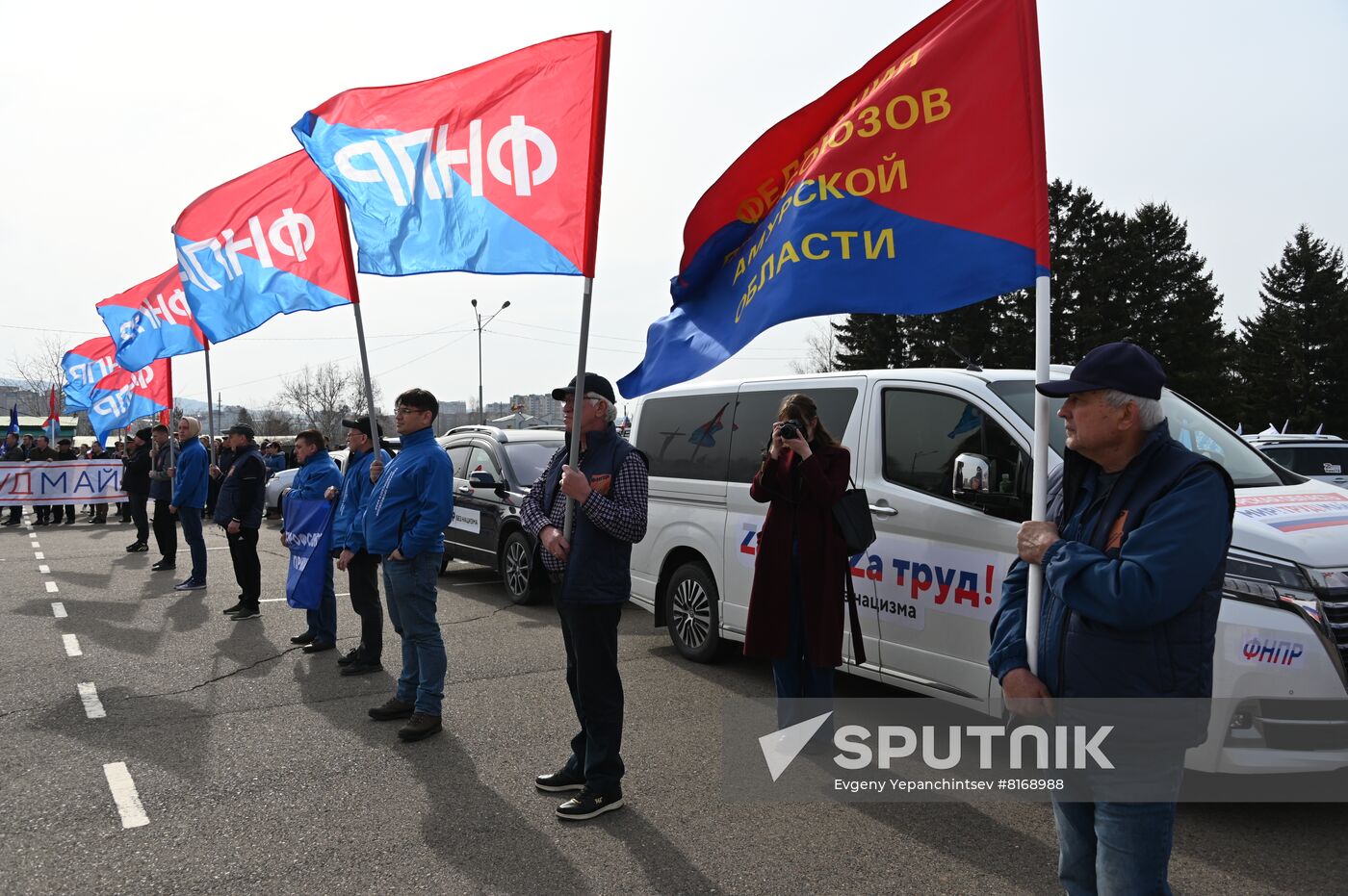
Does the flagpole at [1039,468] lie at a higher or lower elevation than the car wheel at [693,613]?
higher

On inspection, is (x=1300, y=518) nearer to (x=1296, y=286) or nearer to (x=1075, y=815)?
(x=1075, y=815)

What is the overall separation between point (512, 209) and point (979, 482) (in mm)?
2593

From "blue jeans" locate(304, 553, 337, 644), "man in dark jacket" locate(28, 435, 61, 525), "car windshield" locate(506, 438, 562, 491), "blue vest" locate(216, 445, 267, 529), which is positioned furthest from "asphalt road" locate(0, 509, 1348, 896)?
"man in dark jacket" locate(28, 435, 61, 525)

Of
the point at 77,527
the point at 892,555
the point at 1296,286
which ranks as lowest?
the point at 77,527

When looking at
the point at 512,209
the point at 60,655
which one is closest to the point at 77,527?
the point at 60,655

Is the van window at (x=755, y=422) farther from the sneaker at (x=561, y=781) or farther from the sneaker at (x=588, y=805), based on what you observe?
the sneaker at (x=588, y=805)

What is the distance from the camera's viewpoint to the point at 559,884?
3.62 metres

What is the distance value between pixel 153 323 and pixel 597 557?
328 inches

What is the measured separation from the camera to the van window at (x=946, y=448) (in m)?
4.82

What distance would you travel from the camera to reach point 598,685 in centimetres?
429

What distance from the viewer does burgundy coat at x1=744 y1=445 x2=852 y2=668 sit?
16.1 feet

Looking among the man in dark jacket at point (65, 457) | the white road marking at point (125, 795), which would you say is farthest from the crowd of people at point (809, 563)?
the man in dark jacket at point (65, 457)

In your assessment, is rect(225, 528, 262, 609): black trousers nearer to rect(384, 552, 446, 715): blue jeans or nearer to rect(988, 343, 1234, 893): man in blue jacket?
rect(384, 552, 446, 715): blue jeans

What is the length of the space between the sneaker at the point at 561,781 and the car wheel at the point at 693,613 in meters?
2.42
